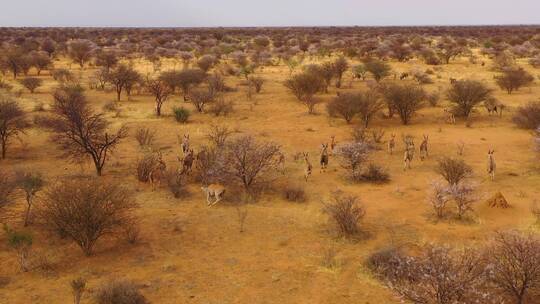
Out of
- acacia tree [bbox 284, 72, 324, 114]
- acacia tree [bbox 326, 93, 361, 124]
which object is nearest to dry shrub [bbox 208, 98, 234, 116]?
acacia tree [bbox 284, 72, 324, 114]

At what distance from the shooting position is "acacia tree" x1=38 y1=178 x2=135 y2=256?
9.60 meters

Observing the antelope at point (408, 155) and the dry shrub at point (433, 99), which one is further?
the dry shrub at point (433, 99)

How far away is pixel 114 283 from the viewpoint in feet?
26.8

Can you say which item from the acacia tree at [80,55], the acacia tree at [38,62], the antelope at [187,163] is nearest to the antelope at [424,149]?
the antelope at [187,163]

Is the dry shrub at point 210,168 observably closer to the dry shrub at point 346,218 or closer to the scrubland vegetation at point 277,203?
the scrubland vegetation at point 277,203

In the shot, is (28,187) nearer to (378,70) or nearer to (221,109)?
(221,109)

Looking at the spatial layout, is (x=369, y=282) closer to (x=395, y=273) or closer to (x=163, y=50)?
(x=395, y=273)

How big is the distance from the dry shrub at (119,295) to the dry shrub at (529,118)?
53.7 ft

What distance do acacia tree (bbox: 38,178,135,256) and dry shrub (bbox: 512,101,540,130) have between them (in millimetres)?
15604

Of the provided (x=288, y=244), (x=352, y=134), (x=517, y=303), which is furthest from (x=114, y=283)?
(x=352, y=134)

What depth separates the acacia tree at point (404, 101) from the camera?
Result: 20969 mm

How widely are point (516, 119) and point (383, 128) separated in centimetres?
511

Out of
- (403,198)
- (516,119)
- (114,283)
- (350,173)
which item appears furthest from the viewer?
(516,119)

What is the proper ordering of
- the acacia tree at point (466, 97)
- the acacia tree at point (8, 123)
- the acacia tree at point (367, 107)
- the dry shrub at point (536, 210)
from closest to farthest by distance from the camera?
the dry shrub at point (536, 210), the acacia tree at point (8, 123), the acacia tree at point (367, 107), the acacia tree at point (466, 97)
